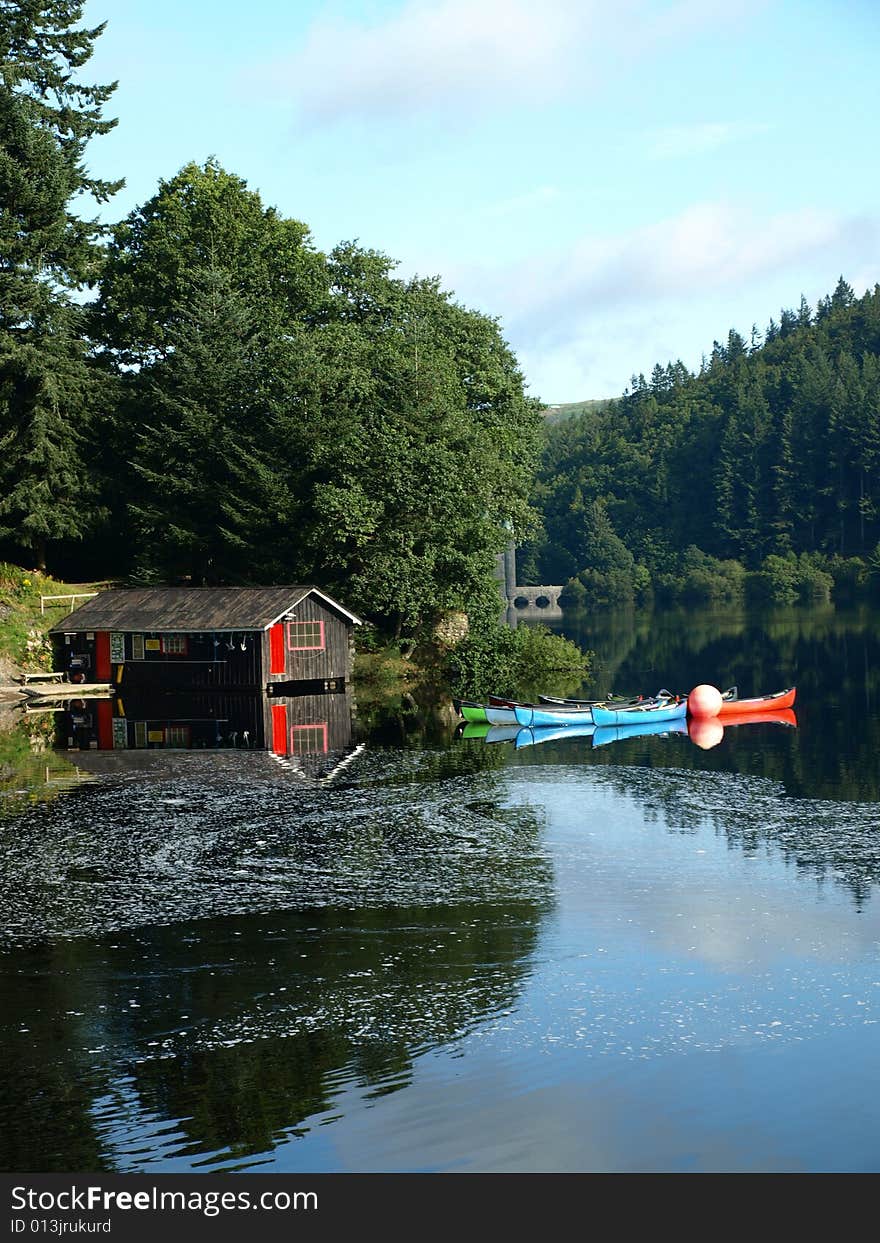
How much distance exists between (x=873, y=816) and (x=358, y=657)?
36575 mm

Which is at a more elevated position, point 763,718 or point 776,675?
point 776,675

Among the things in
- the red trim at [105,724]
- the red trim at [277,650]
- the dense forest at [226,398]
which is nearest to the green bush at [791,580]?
the dense forest at [226,398]

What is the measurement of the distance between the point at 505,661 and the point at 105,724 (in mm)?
20592

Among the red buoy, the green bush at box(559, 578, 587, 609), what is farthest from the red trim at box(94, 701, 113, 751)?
the green bush at box(559, 578, 587, 609)

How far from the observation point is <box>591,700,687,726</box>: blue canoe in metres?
45.1

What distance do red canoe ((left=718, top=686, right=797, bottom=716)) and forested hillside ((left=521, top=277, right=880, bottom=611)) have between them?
92.5 m

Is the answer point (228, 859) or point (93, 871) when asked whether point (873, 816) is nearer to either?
point (228, 859)

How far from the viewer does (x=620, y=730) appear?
44.4 m

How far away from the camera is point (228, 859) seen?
25.5 meters

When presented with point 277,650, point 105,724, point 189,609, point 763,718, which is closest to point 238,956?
point 105,724

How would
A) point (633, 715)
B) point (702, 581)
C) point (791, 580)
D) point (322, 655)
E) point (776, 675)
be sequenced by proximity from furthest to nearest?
point (702, 581) → point (791, 580) → point (776, 675) → point (322, 655) → point (633, 715)

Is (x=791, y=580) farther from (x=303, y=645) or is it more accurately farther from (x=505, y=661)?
(x=303, y=645)

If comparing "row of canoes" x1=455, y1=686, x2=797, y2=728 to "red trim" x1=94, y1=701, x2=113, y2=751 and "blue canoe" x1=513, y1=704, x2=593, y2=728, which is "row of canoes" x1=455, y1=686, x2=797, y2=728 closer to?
"blue canoe" x1=513, y1=704, x2=593, y2=728

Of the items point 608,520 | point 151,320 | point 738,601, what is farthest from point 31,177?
point 608,520
